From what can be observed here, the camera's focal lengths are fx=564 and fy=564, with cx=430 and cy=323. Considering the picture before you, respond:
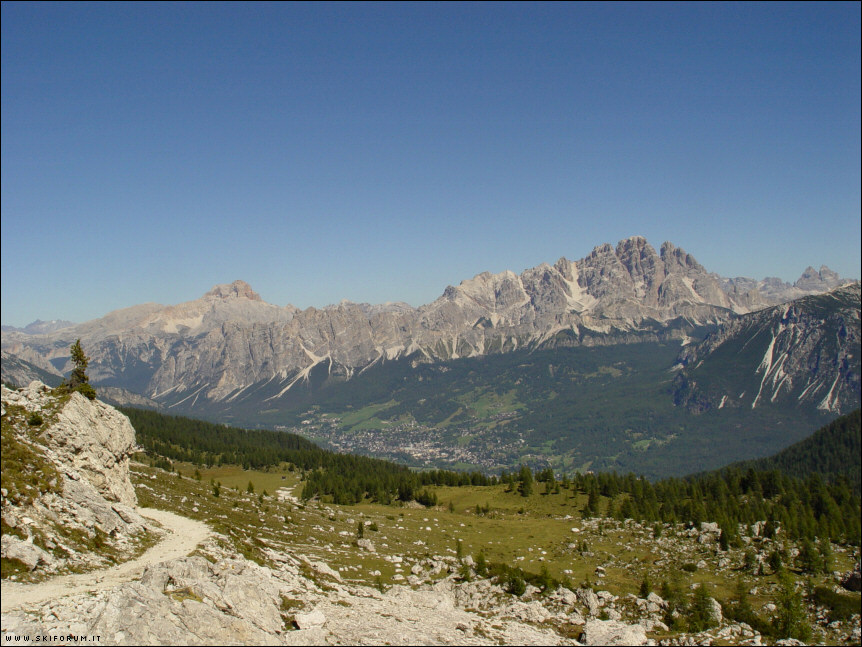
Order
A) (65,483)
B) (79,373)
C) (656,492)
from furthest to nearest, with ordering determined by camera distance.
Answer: (656,492) → (79,373) → (65,483)

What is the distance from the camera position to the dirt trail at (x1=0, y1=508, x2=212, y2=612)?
36938 millimetres

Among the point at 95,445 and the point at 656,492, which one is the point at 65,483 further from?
the point at 656,492

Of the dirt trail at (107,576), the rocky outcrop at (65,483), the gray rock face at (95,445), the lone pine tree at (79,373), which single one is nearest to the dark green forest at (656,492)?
the lone pine tree at (79,373)

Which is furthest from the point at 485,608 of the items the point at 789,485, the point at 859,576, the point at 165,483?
the point at 789,485

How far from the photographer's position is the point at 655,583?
72250mm

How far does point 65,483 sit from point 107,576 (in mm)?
15602

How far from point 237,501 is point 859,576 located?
89.7 m

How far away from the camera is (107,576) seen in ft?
144

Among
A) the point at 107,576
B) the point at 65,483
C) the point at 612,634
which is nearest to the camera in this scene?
the point at 107,576

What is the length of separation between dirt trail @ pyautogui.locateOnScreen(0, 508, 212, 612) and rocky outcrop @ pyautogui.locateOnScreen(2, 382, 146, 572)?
1.97 metres

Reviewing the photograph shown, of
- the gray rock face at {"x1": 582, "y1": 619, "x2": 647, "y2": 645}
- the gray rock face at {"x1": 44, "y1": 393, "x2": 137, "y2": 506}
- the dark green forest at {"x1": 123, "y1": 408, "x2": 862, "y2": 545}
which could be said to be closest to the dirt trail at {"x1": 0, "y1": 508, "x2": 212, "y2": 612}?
the gray rock face at {"x1": 44, "y1": 393, "x2": 137, "y2": 506}

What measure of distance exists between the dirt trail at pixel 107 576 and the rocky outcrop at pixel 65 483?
77.6 inches


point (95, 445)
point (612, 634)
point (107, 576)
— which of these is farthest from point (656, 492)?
point (107, 576)

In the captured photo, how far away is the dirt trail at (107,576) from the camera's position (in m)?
36.9
